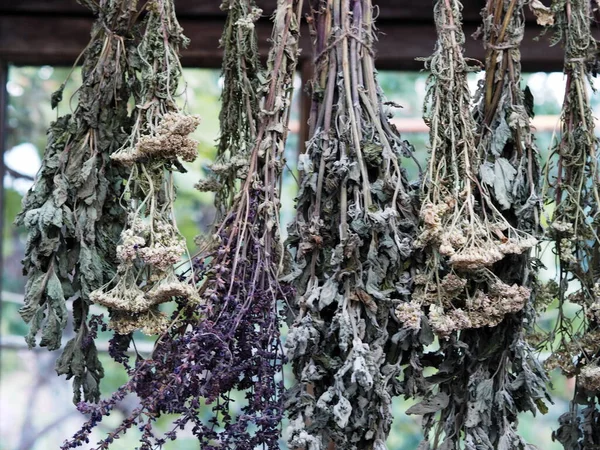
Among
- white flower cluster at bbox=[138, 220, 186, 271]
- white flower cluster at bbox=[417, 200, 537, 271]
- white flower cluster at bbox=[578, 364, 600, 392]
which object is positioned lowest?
white flower cluster at bbox=[578, 364, 600, 392]

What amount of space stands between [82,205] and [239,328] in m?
0.35

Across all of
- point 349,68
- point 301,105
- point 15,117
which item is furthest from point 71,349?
point 15,117

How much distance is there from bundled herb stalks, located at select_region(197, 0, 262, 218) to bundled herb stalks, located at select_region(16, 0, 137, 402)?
0.55 feet

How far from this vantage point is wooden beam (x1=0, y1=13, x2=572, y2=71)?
1599 millimetres

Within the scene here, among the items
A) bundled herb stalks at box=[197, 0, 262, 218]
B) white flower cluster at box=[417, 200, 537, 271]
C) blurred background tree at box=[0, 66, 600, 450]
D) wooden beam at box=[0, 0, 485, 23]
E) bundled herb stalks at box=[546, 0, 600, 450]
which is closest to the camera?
white flower cluster at box=[417, 200, 537, 271]

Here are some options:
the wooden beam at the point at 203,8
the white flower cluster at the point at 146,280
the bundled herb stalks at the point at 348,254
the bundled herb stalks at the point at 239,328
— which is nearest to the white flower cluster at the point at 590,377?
the bundled herb stalks at the point at 348,254

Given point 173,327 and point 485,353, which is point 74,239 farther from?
point 485,353

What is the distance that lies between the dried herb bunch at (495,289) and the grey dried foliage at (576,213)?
6 cm

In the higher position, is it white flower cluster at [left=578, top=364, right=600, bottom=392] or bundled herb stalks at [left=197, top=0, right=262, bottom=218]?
bundled herb stalks at [left=197, top=0, right=262, bottom=218]

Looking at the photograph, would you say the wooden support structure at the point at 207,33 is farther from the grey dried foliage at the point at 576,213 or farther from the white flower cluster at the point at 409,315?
the white flower cluster at the point at 409,315

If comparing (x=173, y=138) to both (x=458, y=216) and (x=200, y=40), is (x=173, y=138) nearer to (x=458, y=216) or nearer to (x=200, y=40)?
(x=458, y=216)

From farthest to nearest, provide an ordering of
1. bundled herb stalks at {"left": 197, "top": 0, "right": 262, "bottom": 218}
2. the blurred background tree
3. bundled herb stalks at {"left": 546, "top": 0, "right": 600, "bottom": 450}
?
1. the blurred background tree
2. bundled herb stalks at {"left": 197, "top": 0, "right": 262, "bottom": 218}
3. bundled herb stalks at {"left": 546, "top": 0, "right": 600, "bottom": 450}

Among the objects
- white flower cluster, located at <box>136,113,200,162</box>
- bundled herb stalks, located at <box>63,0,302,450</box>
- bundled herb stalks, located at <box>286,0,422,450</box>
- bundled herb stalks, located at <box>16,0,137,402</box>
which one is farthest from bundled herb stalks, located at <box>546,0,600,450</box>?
bundled herb stalks, located at <box>16,0,137,402</box>

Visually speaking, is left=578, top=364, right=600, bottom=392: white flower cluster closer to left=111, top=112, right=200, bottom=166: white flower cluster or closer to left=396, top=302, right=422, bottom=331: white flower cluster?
left=396, top=302, right=422, bottom=331: white flower cluster
